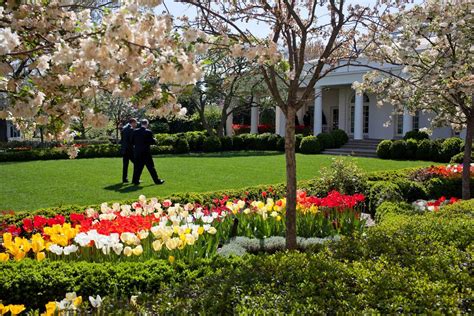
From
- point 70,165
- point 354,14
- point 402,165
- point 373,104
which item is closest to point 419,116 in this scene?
point 373,104

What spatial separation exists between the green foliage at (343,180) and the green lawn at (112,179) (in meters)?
2.91

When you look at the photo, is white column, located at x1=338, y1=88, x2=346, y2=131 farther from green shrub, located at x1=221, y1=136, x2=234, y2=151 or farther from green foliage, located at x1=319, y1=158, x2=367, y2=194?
green foliage, located at x1=319, y1=158, x2=367, y2=194

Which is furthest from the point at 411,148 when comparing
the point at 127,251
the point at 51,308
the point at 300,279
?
the point at 51,308

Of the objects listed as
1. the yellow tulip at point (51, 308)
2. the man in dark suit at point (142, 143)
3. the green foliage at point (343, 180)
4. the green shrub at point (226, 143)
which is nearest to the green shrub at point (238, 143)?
the green shrub at point (226, 143)

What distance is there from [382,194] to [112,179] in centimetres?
758

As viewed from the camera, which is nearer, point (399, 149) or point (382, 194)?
point (382, 194)

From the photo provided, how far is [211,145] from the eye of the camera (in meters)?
25.4

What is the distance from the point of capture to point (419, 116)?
2472cm

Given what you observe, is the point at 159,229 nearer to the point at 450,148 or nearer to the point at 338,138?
the point at 450,148

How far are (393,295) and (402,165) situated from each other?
14.4 metres

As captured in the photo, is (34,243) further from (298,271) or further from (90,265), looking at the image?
(298,271)

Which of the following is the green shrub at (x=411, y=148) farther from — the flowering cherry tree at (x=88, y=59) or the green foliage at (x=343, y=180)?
the flowering cherry tree at (x=88, y=59)

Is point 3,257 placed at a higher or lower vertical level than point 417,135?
lower

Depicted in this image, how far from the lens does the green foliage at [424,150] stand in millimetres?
18531
